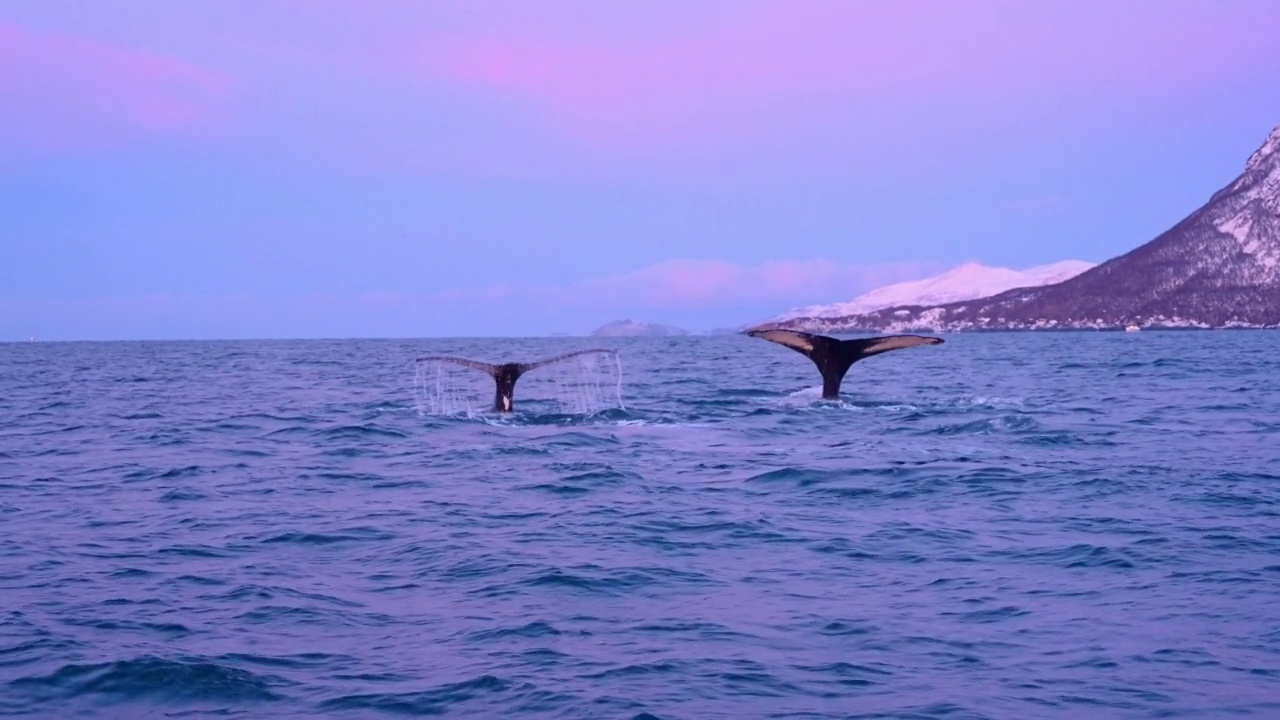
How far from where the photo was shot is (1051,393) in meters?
35.2

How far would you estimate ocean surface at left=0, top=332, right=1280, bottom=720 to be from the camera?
818 centimetres

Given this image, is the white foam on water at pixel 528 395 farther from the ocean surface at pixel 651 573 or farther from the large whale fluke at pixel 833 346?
the ocean surface at pixel 651 573

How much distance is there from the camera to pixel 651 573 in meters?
11.6

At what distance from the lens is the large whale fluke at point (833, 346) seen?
2469 cm

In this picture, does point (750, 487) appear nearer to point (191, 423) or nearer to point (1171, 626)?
point (1171, 626)

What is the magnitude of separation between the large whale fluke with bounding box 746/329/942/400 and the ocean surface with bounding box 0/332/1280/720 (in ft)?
5.87

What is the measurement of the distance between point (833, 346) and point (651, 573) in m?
17.1

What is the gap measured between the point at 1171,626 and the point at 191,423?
2265 centimetres

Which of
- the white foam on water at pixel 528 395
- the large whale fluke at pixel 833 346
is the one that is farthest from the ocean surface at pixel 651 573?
the white foam on water at pixel 528 395

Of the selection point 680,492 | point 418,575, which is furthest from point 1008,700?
point 680,492

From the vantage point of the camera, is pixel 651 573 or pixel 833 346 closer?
pixel 651 573

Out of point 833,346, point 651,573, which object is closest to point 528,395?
point 833,346

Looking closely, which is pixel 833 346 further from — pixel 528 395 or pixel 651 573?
pixel 651 573

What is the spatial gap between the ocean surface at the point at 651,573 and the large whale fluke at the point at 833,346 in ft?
5.87
